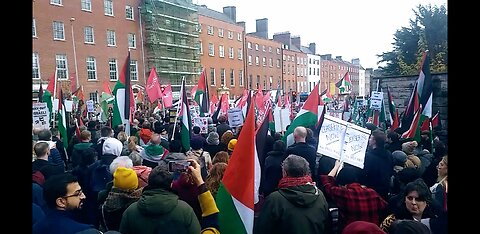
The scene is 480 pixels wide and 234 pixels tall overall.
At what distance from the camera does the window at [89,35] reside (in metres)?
34.9

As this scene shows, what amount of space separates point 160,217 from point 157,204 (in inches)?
3.9

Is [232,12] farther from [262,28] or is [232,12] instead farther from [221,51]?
[221,51]

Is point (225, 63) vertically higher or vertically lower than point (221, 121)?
higher

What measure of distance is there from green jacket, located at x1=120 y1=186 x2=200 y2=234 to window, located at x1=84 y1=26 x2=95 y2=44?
35.0 meters

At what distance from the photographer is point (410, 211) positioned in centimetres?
330

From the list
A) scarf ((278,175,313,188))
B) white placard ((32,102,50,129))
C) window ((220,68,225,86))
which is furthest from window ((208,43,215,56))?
scarf ((278,175,313,188))

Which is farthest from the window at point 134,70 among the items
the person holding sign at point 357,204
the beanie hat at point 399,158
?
the person holding sign at point 357,204

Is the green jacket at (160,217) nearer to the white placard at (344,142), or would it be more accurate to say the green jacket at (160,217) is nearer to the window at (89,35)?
the white placard at (344,142)

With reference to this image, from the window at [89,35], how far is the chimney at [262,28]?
32635mm

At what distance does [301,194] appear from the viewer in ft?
10.4

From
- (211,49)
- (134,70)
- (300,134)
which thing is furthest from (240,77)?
(300,134)
